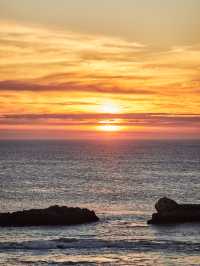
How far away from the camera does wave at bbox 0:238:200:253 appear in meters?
53.1

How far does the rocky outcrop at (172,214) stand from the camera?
66.2 metres

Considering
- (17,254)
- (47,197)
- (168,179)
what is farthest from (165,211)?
(168,179)

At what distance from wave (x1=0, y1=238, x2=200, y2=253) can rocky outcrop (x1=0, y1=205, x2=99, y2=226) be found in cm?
800

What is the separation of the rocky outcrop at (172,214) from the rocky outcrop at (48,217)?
22.3 feet

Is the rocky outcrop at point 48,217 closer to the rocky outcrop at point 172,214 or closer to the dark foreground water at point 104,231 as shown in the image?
the dark foreground water at point 104,231

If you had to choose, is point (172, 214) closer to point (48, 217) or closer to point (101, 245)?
point (48, 217)

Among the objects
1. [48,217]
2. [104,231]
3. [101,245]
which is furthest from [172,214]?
[101,245]

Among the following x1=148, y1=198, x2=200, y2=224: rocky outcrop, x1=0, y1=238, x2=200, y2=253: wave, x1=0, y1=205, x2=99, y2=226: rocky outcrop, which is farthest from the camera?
x1=148, y1=198, x2=200, y2=224: rocky outcrop

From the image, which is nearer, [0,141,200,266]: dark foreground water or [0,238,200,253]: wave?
[0,141,200,266]: dark foreground water

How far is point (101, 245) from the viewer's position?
180 feet

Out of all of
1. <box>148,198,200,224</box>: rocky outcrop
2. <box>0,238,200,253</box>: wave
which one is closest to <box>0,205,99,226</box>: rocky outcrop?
<box>148,198,200,224</box>: rocky outcrop

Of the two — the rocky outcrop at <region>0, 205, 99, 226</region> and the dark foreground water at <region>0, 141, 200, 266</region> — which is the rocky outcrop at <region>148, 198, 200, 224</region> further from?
the rocky outcrop at <region>0, 205, 99, 226</region>

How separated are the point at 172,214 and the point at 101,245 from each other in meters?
14.2

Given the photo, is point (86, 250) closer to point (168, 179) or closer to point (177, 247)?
point (177, 247)
